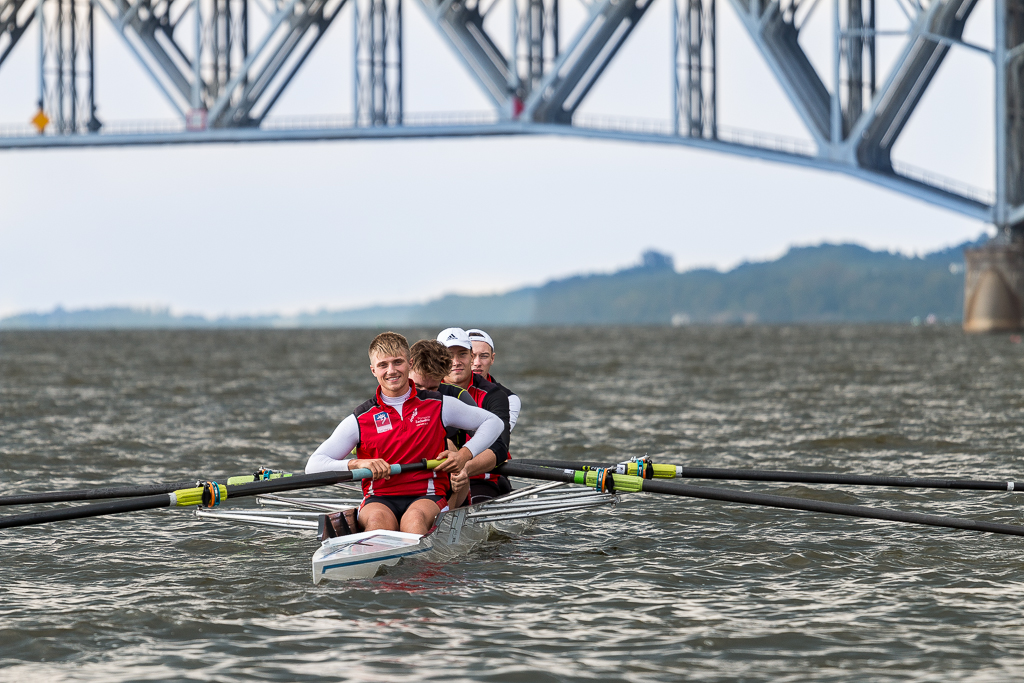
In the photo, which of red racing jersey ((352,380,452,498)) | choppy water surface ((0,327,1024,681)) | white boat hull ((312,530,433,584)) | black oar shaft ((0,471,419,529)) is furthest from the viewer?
red racing jersey ((352,380,452,498))

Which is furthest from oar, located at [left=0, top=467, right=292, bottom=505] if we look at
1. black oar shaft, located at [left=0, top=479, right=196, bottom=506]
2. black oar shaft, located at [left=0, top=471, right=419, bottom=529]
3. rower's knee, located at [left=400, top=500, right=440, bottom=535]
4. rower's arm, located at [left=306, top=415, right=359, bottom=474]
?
rower's knee, located at [left=400, top=500, right=440, bottom=535]

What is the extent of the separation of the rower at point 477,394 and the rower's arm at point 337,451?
101 cm

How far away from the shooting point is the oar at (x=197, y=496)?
29.2ft

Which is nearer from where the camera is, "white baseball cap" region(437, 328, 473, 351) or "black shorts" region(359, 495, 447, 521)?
"black shorts" region(359, 495, 447, 521)

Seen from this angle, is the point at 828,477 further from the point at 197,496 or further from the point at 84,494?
the point at 84,494

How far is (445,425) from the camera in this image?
955 centimetres

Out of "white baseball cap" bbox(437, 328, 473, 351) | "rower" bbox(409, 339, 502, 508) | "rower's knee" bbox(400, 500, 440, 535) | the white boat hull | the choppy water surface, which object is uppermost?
"white baseball cap" bbox(437, 328, 473, 351)

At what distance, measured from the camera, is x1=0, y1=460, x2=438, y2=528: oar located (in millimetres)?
8906

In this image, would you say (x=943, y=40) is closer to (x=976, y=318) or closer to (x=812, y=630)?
(x=976, y=318)

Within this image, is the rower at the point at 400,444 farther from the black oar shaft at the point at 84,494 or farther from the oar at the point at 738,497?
the black oar shaft at the point at 84,494

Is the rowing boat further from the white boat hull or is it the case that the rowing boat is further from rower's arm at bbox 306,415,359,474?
rower's arm at bbox 306,415,359,474

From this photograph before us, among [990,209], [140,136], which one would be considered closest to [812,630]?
[990,209]

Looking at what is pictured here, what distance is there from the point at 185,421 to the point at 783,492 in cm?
1311

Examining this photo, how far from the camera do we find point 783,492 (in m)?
13.8
